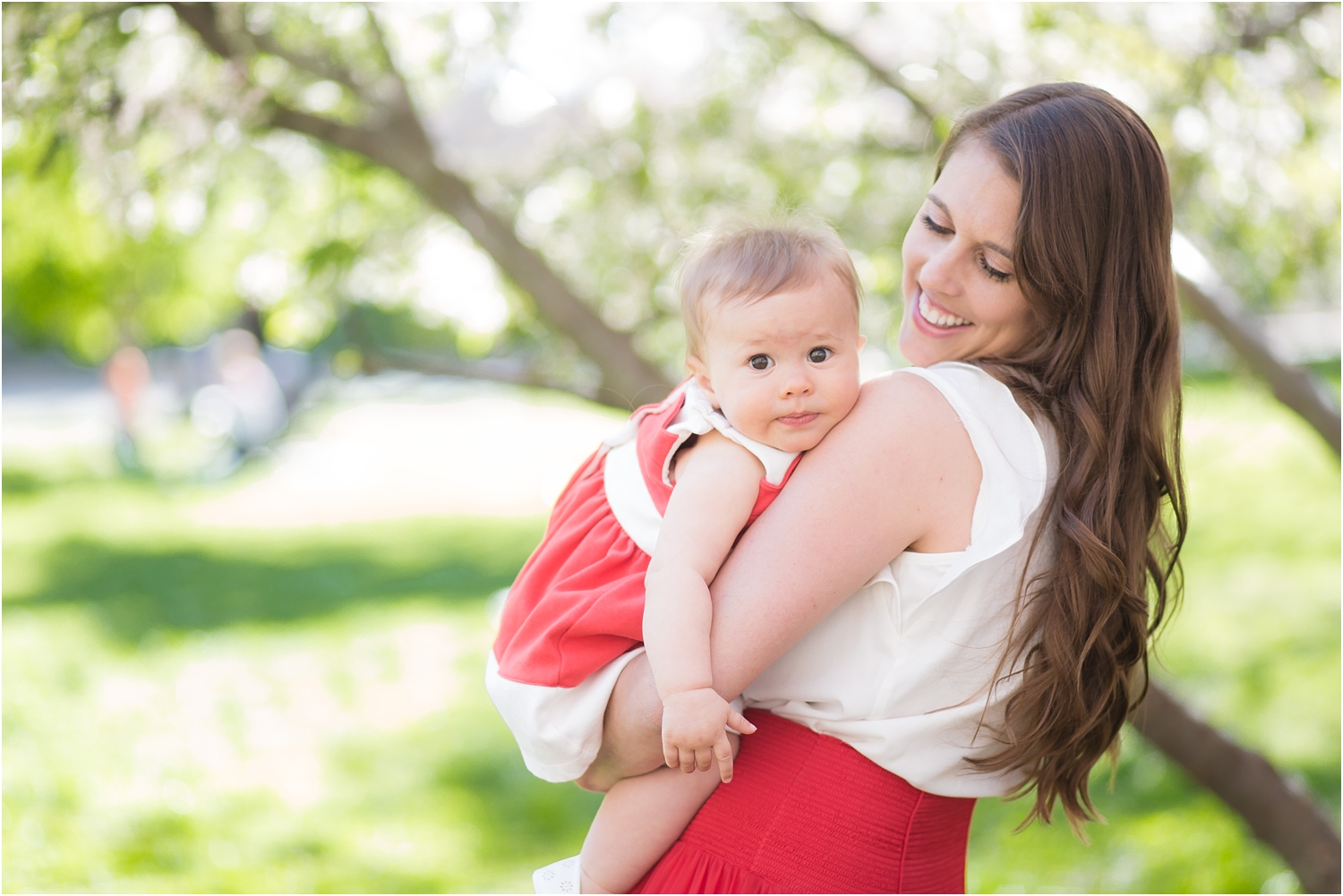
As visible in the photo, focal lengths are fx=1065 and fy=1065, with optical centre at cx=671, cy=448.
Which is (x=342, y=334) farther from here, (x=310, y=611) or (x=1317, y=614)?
(x=1317, y=614)

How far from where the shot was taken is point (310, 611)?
8.38m

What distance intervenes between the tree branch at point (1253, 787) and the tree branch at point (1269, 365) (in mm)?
901

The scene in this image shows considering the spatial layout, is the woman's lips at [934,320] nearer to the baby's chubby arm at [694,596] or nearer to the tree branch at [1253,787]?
the baby's chubby arm at [694,596]

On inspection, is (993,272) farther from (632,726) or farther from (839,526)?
(632,726)

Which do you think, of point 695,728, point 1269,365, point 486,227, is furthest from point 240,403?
point 695,728

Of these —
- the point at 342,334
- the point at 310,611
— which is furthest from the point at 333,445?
the point at 342,334

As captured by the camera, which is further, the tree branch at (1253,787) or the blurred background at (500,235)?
the blurred background at (500,235)

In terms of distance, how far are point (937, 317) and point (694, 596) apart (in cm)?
63

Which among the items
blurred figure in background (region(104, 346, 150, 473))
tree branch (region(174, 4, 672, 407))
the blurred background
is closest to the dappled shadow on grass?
the blurred background

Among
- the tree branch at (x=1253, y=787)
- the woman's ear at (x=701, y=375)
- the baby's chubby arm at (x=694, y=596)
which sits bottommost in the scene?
the tree branch at (x=1253, y=787)

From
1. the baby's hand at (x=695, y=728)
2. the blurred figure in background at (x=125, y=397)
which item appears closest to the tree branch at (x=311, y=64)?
the baby's hand at (x=695, y=728)

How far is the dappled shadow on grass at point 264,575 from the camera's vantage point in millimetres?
8219

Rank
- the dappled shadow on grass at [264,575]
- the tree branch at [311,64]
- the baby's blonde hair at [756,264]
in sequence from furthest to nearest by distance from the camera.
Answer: the dappled shadow on grass at [264,575] → the tree branch at [311,64] → the baby's blonde hair at [756,264]

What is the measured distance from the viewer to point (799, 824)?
1548 mm
